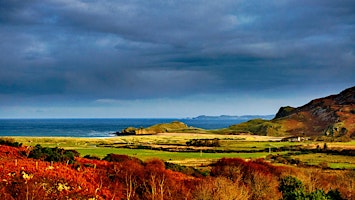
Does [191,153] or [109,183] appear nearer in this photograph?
[109,183]

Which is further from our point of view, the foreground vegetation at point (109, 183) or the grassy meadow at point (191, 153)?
the grassy meadow at point (191, 153)

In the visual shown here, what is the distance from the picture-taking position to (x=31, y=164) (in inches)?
1227

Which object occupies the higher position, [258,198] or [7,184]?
[7,184]

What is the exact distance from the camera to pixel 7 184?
979 inches

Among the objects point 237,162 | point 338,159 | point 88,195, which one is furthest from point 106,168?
point 338,159

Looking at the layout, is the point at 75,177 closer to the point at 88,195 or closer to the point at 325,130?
the point at 88,195

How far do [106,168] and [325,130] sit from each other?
168080 millimetres

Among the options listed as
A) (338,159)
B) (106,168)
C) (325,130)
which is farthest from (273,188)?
(325,130)

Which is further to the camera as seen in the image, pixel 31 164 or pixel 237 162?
pixel 237 162

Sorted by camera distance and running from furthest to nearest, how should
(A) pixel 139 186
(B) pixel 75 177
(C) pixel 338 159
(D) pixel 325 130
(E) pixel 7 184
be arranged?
(D) pixel 325 130, (C) pixel 338 159, (A) pixel 139 186, (B) pixel 75 177, (E) pixel 7 184

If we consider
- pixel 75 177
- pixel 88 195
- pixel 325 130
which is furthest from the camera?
pixel 325 130

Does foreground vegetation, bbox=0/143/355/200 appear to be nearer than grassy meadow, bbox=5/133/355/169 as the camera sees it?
Yes

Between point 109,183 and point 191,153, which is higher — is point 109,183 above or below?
above

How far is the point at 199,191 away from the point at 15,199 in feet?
36.4
